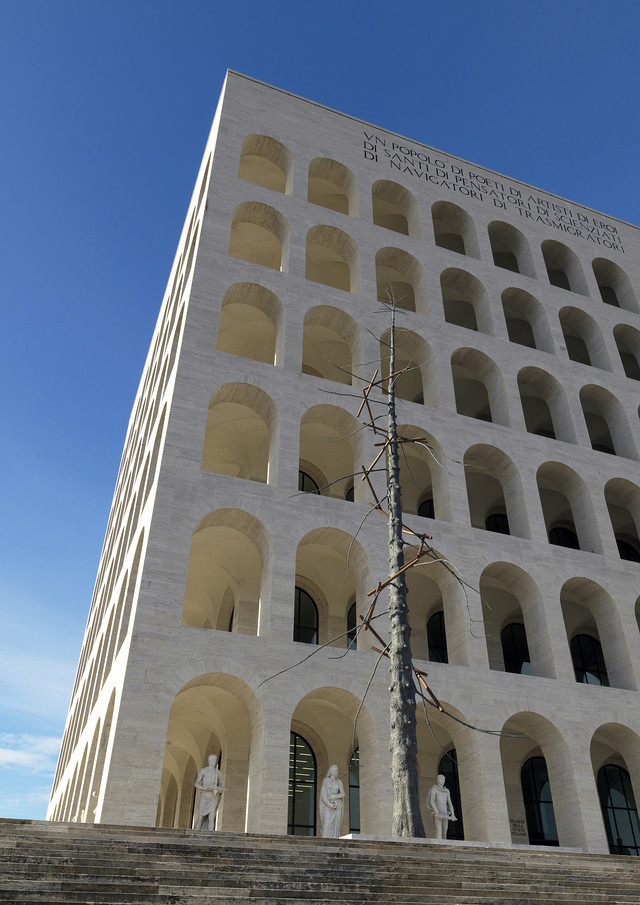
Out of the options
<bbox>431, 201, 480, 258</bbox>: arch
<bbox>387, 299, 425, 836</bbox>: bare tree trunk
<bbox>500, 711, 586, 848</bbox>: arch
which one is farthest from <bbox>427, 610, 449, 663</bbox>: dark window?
<bbox>431, 201, 480, 258</bbox>: arch

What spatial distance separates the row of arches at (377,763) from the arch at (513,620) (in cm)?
A: 186

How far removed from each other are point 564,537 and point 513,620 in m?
3.83

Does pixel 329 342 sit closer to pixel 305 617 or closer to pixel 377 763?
pixel 305 617

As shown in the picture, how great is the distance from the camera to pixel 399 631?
40.8 feet

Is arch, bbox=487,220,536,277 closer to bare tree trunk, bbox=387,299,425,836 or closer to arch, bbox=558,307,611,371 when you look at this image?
arch, bbox=558,307,611,371

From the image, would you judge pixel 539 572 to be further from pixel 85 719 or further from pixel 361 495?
pixel 85 719

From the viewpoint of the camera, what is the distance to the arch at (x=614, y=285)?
94.1 feet

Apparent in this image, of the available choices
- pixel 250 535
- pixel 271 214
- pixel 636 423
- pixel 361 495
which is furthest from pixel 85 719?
pixel 636 423

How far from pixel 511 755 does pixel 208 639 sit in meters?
10.8

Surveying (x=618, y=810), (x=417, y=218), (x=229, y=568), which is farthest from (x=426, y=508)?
(x=618, y=810)

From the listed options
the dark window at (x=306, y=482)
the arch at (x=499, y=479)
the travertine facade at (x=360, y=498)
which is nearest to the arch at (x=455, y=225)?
the travertine facade at (x=360, y=498)

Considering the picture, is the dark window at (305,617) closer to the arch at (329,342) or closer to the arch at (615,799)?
the arch at (329,342)

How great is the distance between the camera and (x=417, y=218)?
25.9 meters

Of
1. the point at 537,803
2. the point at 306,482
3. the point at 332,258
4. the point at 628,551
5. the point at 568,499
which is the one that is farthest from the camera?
the point at 628,551
